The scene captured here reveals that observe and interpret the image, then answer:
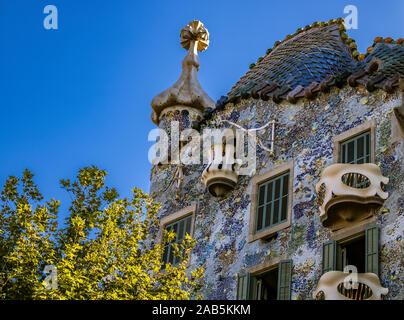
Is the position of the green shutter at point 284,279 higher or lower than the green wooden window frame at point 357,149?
lower

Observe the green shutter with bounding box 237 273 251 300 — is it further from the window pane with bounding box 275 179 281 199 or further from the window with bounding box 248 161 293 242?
the window pane with bounding box 275 179 281 199

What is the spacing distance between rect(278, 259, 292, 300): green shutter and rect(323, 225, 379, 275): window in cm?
80

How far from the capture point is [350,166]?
18.9 m

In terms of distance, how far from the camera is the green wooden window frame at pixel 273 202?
20344mm

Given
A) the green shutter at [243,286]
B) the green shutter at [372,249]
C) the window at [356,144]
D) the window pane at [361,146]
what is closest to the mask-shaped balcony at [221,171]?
the green shutter at [243,286]

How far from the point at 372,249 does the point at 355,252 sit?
0.88 metres

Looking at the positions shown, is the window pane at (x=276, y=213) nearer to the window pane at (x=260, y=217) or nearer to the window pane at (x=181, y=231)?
the window pane at (x=260, y=217)

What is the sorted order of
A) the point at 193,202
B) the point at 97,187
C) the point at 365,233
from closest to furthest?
the point at 365,233
the point at 97,187
the point at 193,202

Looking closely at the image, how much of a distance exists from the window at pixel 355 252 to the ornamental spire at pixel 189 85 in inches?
272

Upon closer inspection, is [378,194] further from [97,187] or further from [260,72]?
[260,72]

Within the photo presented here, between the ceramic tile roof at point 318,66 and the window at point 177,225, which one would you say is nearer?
the ceramic tile roof at point 318,66

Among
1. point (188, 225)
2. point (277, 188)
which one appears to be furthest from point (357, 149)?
point (188, 225)
